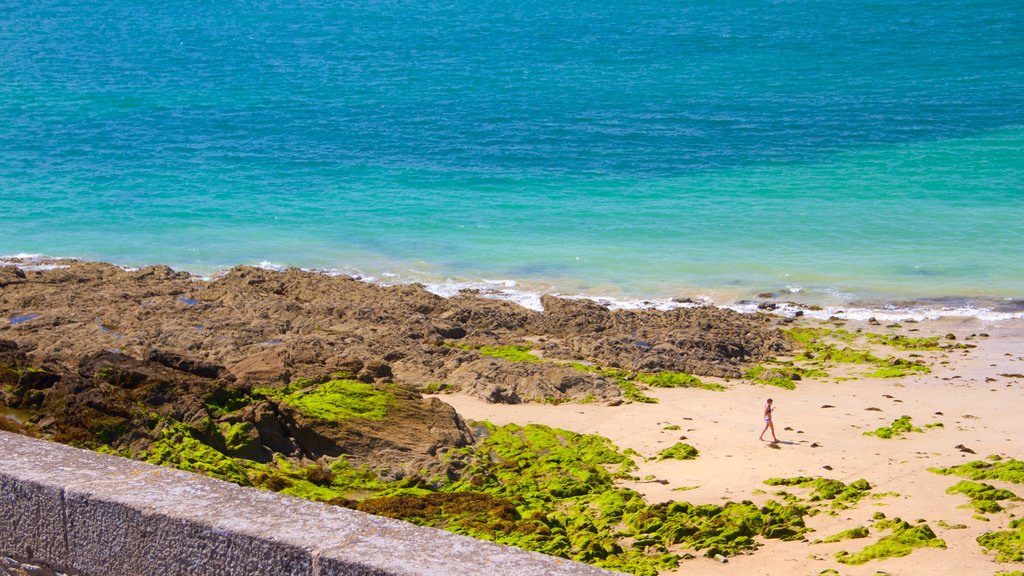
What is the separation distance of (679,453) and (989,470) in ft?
10.2

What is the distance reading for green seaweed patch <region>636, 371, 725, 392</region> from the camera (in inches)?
600

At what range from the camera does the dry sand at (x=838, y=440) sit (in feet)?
29.8

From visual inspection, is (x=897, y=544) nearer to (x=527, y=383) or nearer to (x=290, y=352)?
(x=527, y=383)

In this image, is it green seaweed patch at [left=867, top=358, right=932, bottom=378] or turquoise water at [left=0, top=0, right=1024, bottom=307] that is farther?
turquoise water at [left=0, top=0, right=1024, bottom=307]

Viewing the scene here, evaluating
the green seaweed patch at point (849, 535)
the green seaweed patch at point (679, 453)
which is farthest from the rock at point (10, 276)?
the green seaweed patch at point (849, 535)

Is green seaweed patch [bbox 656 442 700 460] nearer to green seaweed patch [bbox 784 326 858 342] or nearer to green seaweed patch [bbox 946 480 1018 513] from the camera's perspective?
green seaweed patch [bbox 946 480 1018 513]

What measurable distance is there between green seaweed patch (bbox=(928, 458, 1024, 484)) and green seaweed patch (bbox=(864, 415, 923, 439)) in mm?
1410

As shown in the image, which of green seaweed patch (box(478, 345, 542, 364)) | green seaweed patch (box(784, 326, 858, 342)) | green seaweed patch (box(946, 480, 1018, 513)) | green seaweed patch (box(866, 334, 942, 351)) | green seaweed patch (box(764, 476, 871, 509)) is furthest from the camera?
green seaweed patch (box(784, 326, 858, 342))

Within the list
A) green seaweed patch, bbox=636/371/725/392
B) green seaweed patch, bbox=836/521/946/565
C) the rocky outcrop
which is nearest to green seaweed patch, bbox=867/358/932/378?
the rocky outcrop

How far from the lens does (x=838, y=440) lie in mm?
12867

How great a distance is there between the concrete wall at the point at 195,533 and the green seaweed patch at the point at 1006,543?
6.64 metres

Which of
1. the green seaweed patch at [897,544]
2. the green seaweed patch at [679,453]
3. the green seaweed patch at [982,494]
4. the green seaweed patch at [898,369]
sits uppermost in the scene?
the green seaweed patch at [898,369]

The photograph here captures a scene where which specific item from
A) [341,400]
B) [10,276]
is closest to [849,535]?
[341,400]

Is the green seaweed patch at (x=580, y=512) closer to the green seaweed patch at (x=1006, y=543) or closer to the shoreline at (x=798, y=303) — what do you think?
the green seaweed patch at (x=1006, y=543)
